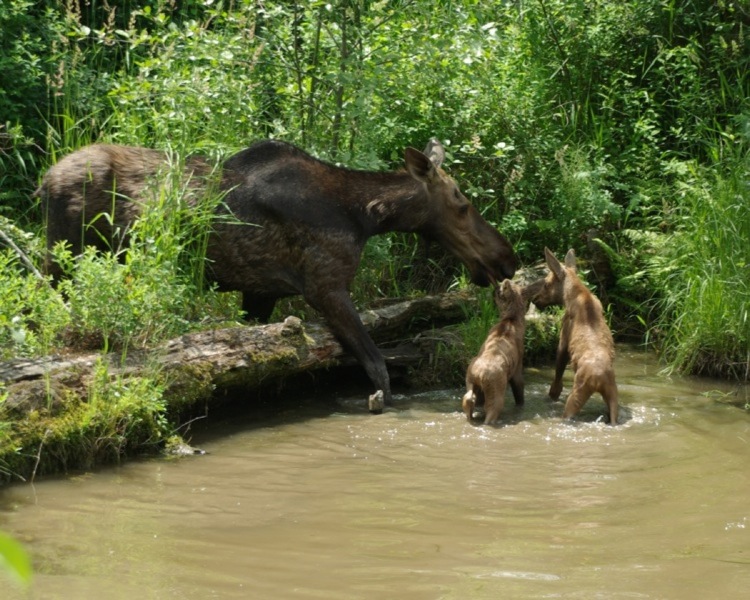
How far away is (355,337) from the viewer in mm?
7508

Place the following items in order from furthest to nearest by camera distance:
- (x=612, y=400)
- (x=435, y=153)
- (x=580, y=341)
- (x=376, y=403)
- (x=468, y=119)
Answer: (x=468, y=119) < (x=435, y=153) < (x=376, y=403) < (x=580, y=341) < (x=612, y=400)

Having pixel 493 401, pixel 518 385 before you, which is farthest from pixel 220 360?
pixel 518 385

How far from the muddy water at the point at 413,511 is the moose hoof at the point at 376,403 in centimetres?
16

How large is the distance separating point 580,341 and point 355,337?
157 centimetres

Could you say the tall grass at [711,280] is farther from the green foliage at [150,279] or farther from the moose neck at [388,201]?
the green foliage at [150,279]

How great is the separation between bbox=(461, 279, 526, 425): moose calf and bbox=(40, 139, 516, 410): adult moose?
81 cm

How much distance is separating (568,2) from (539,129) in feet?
4.64

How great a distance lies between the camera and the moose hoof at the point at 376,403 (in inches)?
287

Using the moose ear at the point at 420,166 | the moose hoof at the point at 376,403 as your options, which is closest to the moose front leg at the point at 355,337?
the moose hoof at the point at 376,403

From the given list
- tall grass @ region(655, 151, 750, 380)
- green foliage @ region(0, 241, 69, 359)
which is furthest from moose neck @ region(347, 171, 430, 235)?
green foliage @ region(0, 241, 69, 359)

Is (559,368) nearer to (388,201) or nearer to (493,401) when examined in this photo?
(493,401)

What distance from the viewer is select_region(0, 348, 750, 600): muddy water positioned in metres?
4.08

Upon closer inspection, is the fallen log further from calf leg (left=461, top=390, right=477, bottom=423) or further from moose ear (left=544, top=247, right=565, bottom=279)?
calf leg (left=461, top=390, right=477, bottom=423)

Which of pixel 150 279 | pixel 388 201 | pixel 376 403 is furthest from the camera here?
pixel 388 201
